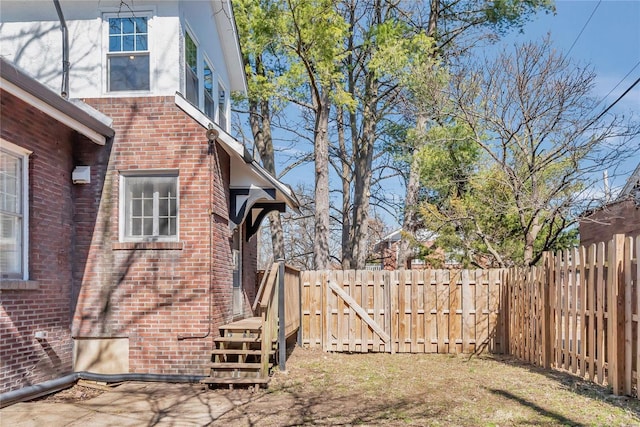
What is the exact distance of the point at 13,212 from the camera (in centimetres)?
646

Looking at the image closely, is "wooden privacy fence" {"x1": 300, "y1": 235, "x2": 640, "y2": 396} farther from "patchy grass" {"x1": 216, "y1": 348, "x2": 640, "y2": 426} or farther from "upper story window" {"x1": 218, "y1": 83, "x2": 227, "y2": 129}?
"upper story window" {"x1": 218, "y1": 83, "x2": 227, "y2": 129}

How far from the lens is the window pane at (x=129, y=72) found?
8305 millimetres

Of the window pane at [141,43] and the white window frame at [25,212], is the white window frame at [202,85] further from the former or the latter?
the white window frame at [25,212]

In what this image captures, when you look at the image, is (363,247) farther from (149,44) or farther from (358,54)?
(149,44)

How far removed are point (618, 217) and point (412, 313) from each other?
479 centimetres

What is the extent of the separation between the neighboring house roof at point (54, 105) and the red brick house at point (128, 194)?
0.16ft

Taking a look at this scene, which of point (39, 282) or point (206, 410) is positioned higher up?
point (39, 282)

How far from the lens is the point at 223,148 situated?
8.56 meters

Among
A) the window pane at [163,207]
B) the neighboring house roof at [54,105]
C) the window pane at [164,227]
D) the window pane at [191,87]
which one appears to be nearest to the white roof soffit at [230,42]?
the window pane at [191,87]

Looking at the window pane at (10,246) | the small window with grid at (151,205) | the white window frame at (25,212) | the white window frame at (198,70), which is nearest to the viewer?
the window pane at (10,246)

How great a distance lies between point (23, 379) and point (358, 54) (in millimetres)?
15168

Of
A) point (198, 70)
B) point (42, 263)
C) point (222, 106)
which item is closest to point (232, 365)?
point (42, 263)

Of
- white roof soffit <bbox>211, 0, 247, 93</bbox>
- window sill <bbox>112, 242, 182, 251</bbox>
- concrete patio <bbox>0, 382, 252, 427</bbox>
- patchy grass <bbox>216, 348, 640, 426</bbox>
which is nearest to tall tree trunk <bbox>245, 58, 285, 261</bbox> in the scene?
white roof soffit <bbox>211, 0, 247, 93</bbox>

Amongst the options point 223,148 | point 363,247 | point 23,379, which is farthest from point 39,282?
point 363,247
